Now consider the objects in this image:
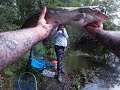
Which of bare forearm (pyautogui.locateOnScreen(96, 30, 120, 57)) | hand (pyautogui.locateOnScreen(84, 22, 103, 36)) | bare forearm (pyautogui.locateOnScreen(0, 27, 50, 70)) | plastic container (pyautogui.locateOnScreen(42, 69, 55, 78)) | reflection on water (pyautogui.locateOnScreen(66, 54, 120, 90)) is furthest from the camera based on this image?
reflection on water (pyautogui.locateOnScreen(66, 54, 120, 90))

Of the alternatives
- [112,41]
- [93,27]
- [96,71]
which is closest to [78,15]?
[93,27]

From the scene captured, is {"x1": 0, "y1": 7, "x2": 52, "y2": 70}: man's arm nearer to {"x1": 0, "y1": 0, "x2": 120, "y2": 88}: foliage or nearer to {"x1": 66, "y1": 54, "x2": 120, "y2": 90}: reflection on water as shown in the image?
{"x1": 0, "y1": 0, "x2": 120, "y2": 88}: foliage

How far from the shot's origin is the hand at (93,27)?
2651 mm

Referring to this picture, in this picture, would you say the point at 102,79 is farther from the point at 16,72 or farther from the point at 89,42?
the point at 89,42

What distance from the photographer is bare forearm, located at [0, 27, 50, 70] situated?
142cm

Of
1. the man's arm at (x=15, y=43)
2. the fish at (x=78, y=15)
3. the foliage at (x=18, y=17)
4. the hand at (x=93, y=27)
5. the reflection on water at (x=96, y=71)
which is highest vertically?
the man's arm at (x=15, y=43)

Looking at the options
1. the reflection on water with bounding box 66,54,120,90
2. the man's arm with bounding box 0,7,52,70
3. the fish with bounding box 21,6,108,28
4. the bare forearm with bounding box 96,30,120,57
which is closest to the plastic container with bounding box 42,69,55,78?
the reflection on water with bounding box 66,54,120,90

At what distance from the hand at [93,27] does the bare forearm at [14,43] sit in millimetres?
950

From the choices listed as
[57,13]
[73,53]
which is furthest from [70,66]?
[57,13]

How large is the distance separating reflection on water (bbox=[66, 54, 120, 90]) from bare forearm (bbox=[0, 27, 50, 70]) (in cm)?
528

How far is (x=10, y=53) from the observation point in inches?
57.8

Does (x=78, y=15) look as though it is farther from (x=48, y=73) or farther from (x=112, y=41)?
(x=48, y=73)

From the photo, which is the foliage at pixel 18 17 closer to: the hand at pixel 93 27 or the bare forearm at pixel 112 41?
the hand at pixel 93 27

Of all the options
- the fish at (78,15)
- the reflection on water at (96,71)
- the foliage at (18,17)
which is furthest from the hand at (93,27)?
the reflection on water at (96,71)
